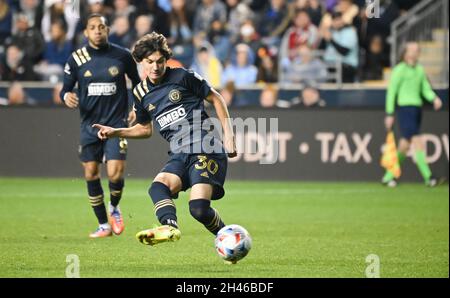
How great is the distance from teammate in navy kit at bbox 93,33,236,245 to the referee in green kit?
29.0 ft

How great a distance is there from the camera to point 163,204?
27.9ft

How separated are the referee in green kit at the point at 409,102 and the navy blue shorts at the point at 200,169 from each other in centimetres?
891

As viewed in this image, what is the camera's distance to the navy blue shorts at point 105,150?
443 inches

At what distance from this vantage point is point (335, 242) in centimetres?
1088

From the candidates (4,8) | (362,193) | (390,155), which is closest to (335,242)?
(362,193)

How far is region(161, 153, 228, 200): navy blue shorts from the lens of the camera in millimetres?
8672

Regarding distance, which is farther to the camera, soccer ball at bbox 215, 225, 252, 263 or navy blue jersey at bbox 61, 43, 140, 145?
navy blue jersey at bbox 61, 43, 140, 145

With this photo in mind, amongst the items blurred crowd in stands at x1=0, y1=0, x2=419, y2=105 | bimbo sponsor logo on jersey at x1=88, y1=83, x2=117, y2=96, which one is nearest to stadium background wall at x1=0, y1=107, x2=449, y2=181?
blurred crowd in stands at x1=0, y1=0, x2=419, y2=105

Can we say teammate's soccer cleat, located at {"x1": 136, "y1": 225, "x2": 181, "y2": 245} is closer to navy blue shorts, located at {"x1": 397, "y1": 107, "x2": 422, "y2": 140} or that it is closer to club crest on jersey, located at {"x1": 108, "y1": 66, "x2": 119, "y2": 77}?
club crest on jersey, located at {"x1": 108, "y1": 66, "x2": 119, "y2": 77}

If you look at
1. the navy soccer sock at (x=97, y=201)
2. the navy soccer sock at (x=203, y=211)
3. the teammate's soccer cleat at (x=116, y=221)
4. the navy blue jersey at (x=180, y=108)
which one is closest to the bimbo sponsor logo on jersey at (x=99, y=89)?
the navy soccer sock at (x=97, y=201)

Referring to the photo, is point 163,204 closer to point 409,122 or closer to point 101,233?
point 101,233
